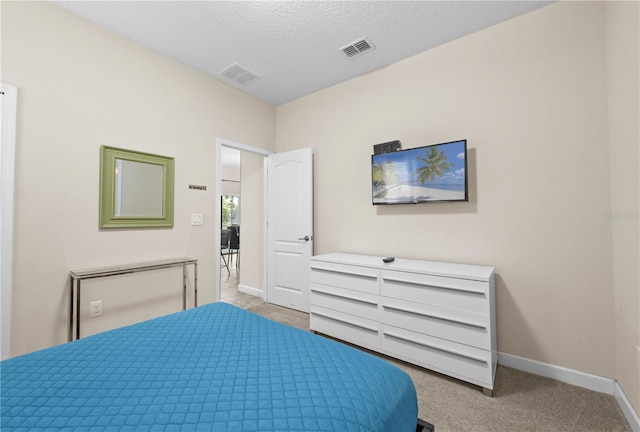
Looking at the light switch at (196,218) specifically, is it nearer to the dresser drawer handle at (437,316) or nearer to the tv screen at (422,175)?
Result: the tv screen at (422,175)

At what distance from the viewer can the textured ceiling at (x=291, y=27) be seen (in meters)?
2.14

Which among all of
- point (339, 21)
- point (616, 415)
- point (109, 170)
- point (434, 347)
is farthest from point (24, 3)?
point (616, 415)

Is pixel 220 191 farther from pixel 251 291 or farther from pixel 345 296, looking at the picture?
pixel 345 296

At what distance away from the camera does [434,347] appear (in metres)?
2.05

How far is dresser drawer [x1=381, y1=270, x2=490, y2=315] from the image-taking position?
6.22 ft

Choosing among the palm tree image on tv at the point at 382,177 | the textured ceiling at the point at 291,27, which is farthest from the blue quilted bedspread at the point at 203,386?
the textured ceiling at the point at 291,27

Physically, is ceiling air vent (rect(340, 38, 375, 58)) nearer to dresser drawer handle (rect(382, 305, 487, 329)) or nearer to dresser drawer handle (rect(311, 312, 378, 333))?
dresser drawer handle (rect(382, 305, 487, 329))

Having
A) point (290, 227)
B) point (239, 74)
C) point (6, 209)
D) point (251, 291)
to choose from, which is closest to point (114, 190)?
point (6, 209)

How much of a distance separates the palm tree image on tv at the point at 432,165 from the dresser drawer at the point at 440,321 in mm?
1152

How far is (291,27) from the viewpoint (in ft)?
7.74

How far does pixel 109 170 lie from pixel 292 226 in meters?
2.00

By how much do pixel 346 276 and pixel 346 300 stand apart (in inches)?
8.9

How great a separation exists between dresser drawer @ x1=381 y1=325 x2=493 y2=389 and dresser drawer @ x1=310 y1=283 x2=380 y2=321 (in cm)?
19

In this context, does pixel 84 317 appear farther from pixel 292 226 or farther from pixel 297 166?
pixel 297 166
